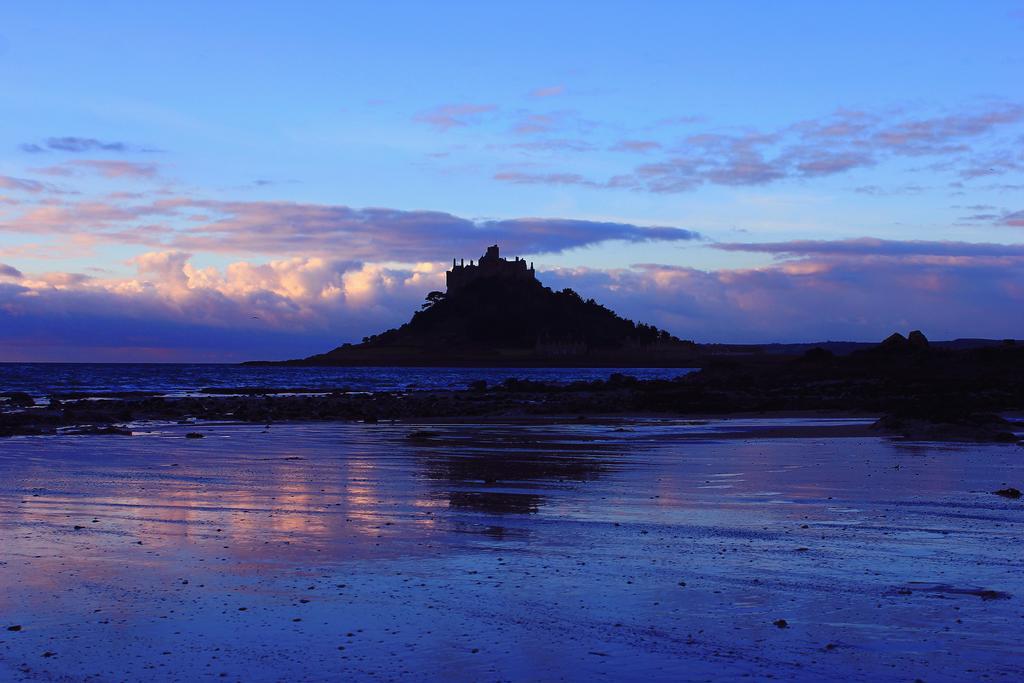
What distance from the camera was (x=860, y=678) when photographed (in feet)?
19.7

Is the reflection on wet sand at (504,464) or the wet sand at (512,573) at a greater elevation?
the wet sand at (512,573)

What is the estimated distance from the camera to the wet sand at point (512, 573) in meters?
6.43

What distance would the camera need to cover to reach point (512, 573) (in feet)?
29.0

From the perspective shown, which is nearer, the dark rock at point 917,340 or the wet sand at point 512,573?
the wet sand at point 512,573

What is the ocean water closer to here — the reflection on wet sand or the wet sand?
the reflection on wet sand

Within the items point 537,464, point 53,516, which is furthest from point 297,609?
point 537,464

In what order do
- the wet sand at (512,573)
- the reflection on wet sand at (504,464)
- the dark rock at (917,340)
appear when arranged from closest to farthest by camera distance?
the wet sand at (512,573), the reflection on wet sand at (504,464), the dark rock at (917,340)

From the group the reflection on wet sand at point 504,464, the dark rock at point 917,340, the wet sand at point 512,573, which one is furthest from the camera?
the dark rock at point 917,340

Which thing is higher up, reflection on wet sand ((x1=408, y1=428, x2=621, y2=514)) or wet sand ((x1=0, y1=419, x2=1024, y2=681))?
wet sand ((x1=0, y1=419, x2=1024, y2=681))

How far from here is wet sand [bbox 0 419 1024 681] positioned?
6.43 meters

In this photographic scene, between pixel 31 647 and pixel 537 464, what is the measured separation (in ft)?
42.6

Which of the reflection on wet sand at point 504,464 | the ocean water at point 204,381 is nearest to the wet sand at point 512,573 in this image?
the reflection on wet sand at point 504,464

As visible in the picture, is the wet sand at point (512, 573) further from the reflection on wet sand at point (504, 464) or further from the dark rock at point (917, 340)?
the dark rock at point (917, 340)

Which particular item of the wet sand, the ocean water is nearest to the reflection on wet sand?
the wet sand
